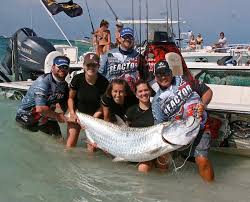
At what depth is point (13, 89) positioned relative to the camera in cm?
1035

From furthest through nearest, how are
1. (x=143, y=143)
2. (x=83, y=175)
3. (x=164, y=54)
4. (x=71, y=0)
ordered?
(x=71, y=0)
(x=164, y=54)
(x=83, y=175)
(x=143, y=143)

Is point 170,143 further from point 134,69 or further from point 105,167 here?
point 134,69

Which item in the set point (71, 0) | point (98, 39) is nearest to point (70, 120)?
point (98, 39)

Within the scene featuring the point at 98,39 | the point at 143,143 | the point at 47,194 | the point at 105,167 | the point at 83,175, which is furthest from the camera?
the point at 98,39

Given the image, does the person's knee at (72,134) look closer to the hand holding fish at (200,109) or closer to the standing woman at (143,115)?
the standing woman at (143,115)

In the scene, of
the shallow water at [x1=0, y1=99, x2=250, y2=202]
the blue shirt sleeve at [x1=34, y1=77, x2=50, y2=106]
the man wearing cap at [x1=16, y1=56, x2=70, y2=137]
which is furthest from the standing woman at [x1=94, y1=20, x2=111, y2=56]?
the blue shirt sleeve at [x1=34, y1=77, x2=50, y2=106]

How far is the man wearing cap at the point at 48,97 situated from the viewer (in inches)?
246

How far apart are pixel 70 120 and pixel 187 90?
181cm

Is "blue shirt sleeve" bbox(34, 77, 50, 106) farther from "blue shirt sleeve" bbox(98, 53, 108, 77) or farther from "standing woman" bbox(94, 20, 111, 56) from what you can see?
"standing woman" bbox(94, 20, 111, 56)

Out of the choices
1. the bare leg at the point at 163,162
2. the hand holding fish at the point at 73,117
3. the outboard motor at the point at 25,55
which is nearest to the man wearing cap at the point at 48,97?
the hand holding fish at the point at 73,117

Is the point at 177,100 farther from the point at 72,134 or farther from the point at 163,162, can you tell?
the point at 72,134

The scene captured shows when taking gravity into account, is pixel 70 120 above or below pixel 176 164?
above

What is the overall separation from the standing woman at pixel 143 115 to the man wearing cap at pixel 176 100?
0.26 meters

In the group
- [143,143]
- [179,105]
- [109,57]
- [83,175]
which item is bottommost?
[83,175]
